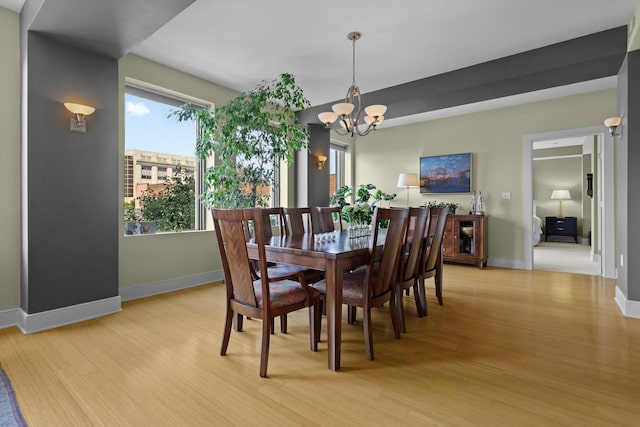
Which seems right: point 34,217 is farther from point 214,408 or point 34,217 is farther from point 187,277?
point 214,408

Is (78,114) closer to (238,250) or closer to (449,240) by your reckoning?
(238,250)

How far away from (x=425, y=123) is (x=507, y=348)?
15.6 feet

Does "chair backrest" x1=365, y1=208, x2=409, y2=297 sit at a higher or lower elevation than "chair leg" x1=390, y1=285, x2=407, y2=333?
higher

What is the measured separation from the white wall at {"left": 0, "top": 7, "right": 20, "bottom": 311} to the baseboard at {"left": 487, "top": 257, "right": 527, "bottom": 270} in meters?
6.16

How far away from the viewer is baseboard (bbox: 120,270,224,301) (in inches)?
141

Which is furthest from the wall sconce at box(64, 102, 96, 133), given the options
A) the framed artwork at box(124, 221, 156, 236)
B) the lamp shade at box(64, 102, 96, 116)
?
the framed artwork at box(124, 221, 156, 236)

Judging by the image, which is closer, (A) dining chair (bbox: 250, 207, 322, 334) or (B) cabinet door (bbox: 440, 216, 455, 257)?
(A) dining chair (bbox: 250, 207, 322, 334)

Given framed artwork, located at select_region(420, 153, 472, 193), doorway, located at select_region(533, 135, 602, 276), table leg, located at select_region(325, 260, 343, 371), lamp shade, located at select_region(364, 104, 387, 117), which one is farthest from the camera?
doorway, located at select_region(533, 135, 602, 276)

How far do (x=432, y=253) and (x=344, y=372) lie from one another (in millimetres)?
1657

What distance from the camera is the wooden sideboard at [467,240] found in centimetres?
527

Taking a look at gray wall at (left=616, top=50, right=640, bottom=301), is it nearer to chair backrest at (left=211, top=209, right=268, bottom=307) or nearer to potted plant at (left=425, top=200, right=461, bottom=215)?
potted plant at (left=425, top=200, right=461, bottom=215)

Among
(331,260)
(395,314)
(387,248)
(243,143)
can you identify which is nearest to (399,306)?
(395,314)

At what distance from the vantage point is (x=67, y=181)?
2875 millimetres

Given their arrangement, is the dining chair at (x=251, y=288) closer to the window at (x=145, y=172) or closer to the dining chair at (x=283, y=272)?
the dining chair at (x=283, y=272)
